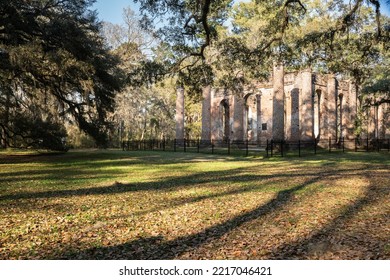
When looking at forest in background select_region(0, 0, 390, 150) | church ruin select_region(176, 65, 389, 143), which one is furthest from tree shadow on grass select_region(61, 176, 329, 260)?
church ruin select_region(176, 65, 389, 143)

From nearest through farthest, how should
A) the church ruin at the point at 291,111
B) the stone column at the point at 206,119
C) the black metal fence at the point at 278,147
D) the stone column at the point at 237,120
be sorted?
1. the black metal fence at the point at 278,147
2. the church ruin at the point at 291,111
3. the stone column at the point at 237,120
4. the stone column at the point at 206,119

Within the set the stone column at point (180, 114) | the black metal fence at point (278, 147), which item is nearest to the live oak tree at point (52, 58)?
the black metal fence at point (278, 147)

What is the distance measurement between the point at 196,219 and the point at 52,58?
1177 cm

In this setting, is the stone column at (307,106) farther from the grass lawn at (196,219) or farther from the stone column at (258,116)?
the grass lawn at (196,219)

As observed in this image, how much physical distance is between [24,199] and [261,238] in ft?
18.9

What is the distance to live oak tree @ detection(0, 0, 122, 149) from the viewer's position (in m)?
14.9

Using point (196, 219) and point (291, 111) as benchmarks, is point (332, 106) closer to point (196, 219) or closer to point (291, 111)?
point (291, 111)

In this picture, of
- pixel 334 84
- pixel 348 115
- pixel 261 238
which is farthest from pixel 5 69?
pixel 348 115

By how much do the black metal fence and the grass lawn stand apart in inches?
527

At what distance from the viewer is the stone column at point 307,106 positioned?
30.0 meters

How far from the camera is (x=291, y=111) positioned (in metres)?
32.3

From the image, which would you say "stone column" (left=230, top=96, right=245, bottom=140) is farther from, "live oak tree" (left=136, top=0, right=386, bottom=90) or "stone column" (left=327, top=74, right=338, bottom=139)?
"live oak tree" (left=136, top=0, right=386, bottom=90)

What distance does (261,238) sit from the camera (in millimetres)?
4992

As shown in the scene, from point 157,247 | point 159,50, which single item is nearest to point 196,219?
point 157,247
